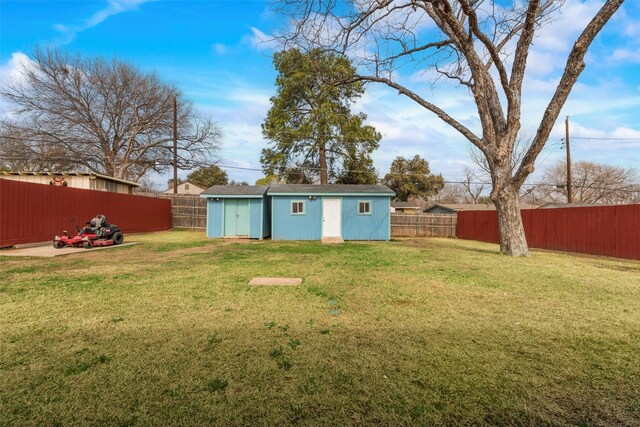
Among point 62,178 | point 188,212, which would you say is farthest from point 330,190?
point 62,178

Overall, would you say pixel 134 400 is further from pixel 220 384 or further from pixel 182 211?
pixel 182 211

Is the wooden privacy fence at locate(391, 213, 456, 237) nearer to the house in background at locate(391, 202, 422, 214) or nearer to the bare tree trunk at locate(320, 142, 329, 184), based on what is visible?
the bare tree trunk at locate(320, 142, 329, 184)

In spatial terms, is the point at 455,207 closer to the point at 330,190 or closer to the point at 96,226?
the point at 330,190

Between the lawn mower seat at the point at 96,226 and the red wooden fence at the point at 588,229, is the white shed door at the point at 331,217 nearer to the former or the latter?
the red wooden fence at the point at 588,229

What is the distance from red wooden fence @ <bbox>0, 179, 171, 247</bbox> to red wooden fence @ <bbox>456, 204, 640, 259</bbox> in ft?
55.7

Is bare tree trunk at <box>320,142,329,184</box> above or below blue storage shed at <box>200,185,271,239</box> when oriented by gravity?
above

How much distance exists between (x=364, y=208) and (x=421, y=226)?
6078 mm

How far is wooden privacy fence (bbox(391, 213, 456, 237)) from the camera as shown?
19797 millimetres

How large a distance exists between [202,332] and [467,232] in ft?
59.4

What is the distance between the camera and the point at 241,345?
9.16 feet

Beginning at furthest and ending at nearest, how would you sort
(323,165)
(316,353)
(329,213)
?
1. (323,165)
2. (329,213)
3. (316,353)

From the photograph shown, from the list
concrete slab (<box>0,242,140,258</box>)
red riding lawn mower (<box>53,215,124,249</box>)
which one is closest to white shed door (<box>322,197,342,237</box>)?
red riding lawn mower (<box>53,215,124,249</box>)

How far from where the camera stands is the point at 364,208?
15.4 metres

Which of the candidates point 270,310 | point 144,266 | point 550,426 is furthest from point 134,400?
point 144,266
